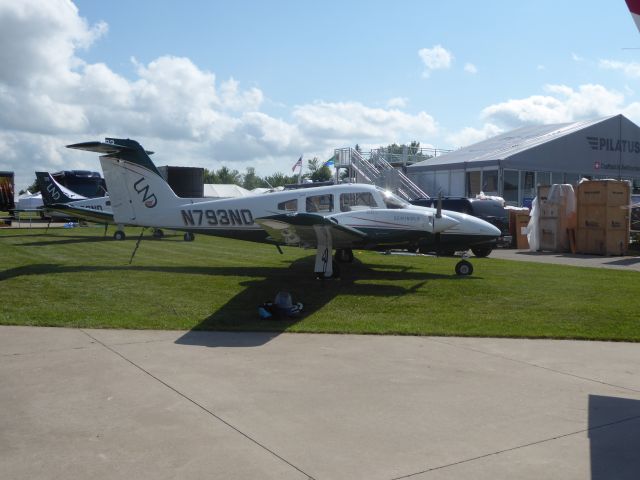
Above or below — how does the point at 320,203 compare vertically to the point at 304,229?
above

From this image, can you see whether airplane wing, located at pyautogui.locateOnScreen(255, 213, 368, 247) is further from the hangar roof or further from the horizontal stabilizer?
the hangar roof

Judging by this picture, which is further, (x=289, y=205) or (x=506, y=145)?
(x=506, y=145)

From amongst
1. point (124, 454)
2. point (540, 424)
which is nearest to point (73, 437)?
point (124, 454)

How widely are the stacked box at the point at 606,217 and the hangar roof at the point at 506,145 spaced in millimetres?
11161

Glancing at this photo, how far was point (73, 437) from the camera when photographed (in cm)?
434

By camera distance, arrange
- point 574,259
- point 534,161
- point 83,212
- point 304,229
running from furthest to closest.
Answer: point 534,161 → point 83,212 → point 574,259 → point 304,229

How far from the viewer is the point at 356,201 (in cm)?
1331

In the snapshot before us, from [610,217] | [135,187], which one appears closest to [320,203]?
[135,187]

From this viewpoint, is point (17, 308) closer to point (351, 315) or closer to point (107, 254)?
point (351, 315)

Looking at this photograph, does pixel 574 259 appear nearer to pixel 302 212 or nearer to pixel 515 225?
pixel 515 225

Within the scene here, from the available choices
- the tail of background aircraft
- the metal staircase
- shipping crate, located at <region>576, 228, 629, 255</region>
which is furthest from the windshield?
the metal staircase

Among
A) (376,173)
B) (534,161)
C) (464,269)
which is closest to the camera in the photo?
(464,269)

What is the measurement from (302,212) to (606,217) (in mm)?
12546

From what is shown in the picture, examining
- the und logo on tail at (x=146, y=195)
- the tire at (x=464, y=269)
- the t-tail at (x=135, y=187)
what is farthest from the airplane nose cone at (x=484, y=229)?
the und logo on tail at (x=146, y=195)
